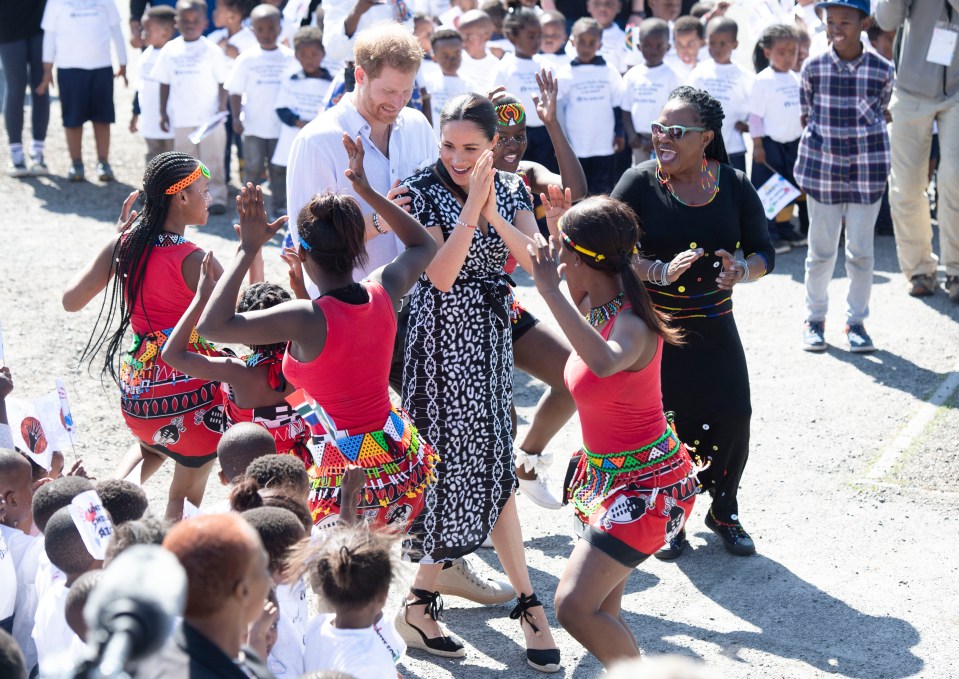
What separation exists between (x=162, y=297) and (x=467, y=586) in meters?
1.74

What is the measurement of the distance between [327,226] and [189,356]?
2.76ft

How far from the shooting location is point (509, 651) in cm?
464

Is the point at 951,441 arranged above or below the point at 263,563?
below

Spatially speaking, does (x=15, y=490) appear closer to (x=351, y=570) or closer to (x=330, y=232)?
(x=330, y=232)

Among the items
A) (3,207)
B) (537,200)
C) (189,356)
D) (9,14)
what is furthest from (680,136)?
(9,14)

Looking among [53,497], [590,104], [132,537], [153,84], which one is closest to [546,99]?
[53,497]

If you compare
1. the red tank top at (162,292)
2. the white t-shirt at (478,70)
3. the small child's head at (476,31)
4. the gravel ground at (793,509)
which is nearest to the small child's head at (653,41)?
the white t-shirt at (478,70)

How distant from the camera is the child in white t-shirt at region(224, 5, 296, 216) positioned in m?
10.9

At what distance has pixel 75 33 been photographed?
447 inches

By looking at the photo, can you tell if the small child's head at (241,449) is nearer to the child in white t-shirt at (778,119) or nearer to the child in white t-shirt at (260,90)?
the child in white t-shirt at (778,119)

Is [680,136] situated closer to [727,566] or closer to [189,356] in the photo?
[727,566]

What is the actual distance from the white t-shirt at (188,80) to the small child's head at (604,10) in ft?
12.6

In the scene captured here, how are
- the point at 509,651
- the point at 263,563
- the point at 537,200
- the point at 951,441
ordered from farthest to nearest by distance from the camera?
the point at 537,200 → the point at 951,441 → the point at 509,651 → the point at 263,563

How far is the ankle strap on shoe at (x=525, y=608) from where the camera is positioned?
4.53 metres
